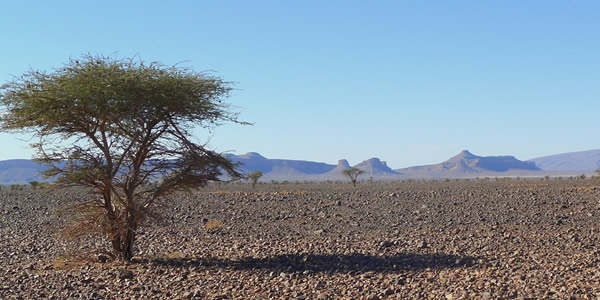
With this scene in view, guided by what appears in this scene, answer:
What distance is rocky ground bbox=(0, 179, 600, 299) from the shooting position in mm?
11023

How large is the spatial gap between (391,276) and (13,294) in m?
6.51

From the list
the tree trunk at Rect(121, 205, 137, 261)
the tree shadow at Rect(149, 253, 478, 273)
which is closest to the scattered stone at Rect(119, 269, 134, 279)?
the tree shadow at Rect(149, 253, 478, 273)

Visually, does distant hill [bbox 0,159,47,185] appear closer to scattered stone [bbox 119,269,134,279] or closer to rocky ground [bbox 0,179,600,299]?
rocky ground [bbox 0,179,600,299]

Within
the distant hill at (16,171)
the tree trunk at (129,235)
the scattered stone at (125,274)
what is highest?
the distant hill at (16,171)

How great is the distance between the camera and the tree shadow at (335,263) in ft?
41.7

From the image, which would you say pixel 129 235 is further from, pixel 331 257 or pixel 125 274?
pixel 331 257

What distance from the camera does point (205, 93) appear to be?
1412cm

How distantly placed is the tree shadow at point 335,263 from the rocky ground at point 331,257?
2 cm

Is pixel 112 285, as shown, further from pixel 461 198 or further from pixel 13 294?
pixel 461 198

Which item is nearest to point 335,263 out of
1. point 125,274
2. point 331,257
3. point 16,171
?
point 331,257

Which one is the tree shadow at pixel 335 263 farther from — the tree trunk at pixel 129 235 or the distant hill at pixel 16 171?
the distant hill at pixel 16 171

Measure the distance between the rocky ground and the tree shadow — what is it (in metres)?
0.02

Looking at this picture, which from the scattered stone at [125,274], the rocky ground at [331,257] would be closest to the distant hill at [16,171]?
the rocky ground at [331,257]

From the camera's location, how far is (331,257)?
14109 mm
